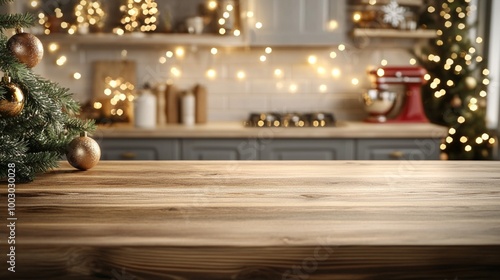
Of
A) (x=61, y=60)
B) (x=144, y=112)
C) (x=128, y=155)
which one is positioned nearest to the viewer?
(x=128, y=155)

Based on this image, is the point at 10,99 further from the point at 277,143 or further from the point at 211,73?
the point at 211,73

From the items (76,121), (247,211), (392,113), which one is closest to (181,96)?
(392,113)

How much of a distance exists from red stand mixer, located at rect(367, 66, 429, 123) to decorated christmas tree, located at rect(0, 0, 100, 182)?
248 cm

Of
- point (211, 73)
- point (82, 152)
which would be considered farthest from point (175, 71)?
point (82, 152)

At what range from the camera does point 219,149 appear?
3283mm

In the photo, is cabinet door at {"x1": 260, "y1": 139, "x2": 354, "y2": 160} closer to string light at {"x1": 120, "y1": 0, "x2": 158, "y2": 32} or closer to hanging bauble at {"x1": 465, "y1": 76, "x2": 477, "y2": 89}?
hanging bauble at {"x1": 465, "y1": 76, "x2": 477, "y2": 89}

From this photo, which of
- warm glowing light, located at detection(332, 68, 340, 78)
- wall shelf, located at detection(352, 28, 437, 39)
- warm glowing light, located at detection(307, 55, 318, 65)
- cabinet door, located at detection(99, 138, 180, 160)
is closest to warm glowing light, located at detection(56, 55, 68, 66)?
cabinet door, located at detection(99, 138, 180, 160)

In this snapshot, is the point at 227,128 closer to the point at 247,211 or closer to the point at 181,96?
the point at 181,96

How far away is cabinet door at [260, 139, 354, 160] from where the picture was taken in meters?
3.28

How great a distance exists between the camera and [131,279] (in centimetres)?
88

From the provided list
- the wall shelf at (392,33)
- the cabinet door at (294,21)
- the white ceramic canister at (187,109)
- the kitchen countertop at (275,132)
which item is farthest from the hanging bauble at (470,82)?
the white ceramic canister at (187,109)

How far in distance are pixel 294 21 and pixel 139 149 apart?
1.29 m

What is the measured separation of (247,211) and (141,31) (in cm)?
281

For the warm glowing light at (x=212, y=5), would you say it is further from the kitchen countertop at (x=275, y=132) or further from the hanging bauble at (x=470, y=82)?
the hanging bauble at (x=470, y=82)
